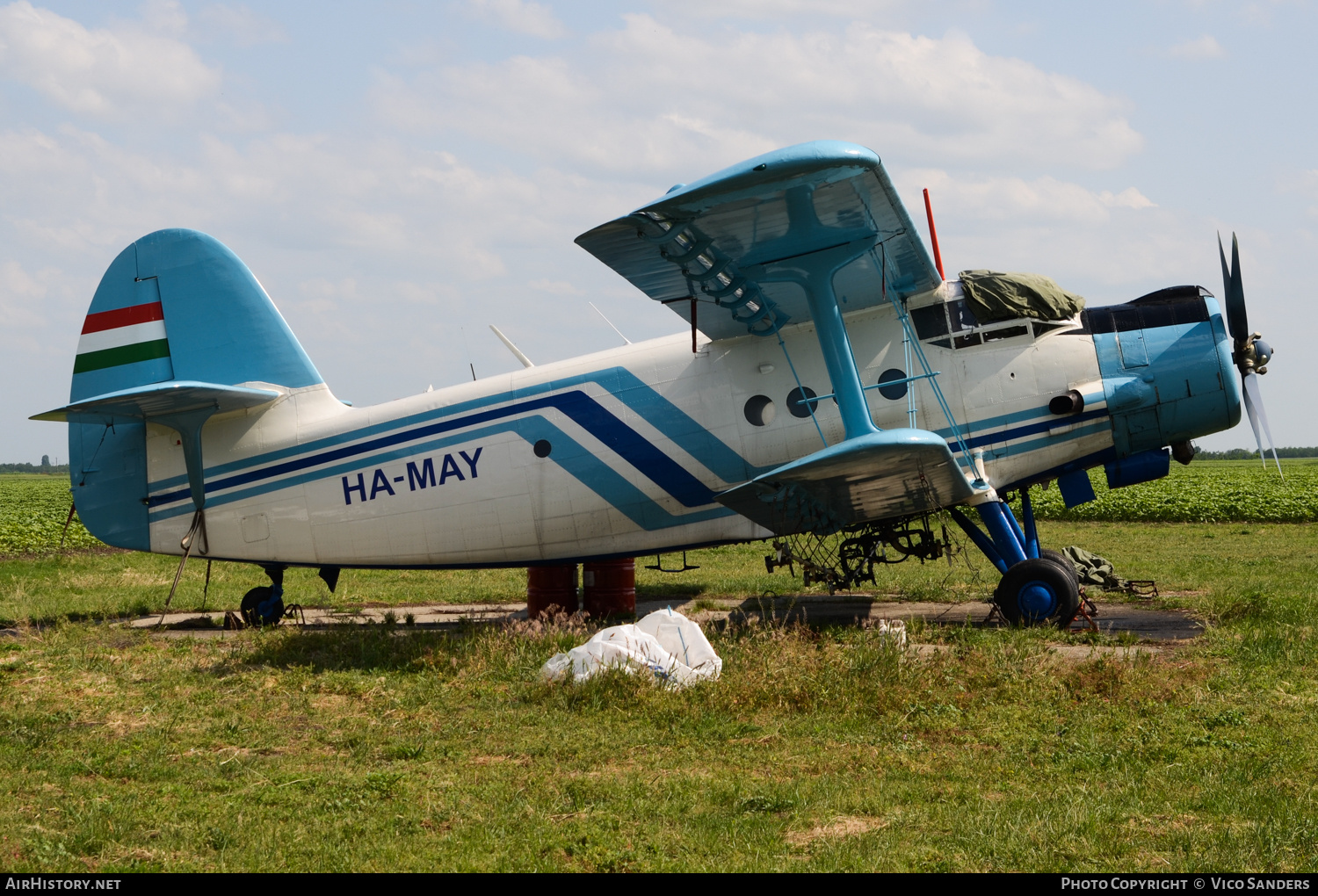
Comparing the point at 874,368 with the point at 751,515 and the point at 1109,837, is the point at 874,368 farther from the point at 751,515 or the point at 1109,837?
the point at 1109,837

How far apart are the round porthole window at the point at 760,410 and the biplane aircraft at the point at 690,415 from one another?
0.02m

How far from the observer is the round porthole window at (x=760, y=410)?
10781 mm

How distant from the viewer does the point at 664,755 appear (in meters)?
6.49

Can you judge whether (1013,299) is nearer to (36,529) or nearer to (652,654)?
(652,654)

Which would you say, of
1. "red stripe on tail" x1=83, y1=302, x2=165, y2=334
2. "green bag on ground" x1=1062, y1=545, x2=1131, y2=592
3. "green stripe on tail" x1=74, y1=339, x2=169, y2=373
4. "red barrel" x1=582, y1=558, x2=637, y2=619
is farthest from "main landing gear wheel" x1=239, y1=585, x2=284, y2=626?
"green bag on ground" x1=1062, y1=545, x2=1131, y2=592

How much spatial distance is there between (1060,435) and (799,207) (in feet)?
13.3

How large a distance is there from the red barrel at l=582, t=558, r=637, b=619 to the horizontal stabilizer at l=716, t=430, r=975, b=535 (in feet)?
9.14

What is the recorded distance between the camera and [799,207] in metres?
8.35

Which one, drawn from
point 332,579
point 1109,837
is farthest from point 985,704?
point 332,579

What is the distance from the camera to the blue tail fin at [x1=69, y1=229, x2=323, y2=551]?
40.4 feet

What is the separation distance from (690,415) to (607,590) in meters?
3.04

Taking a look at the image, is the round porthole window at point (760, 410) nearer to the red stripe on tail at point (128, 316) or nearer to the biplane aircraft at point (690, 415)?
the biplane aircraft at point (690, 415)

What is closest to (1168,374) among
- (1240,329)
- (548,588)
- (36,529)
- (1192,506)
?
(1240,329)

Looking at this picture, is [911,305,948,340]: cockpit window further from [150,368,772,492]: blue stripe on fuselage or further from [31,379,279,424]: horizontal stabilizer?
[31,379,279,424]: horizontal stabilizer
